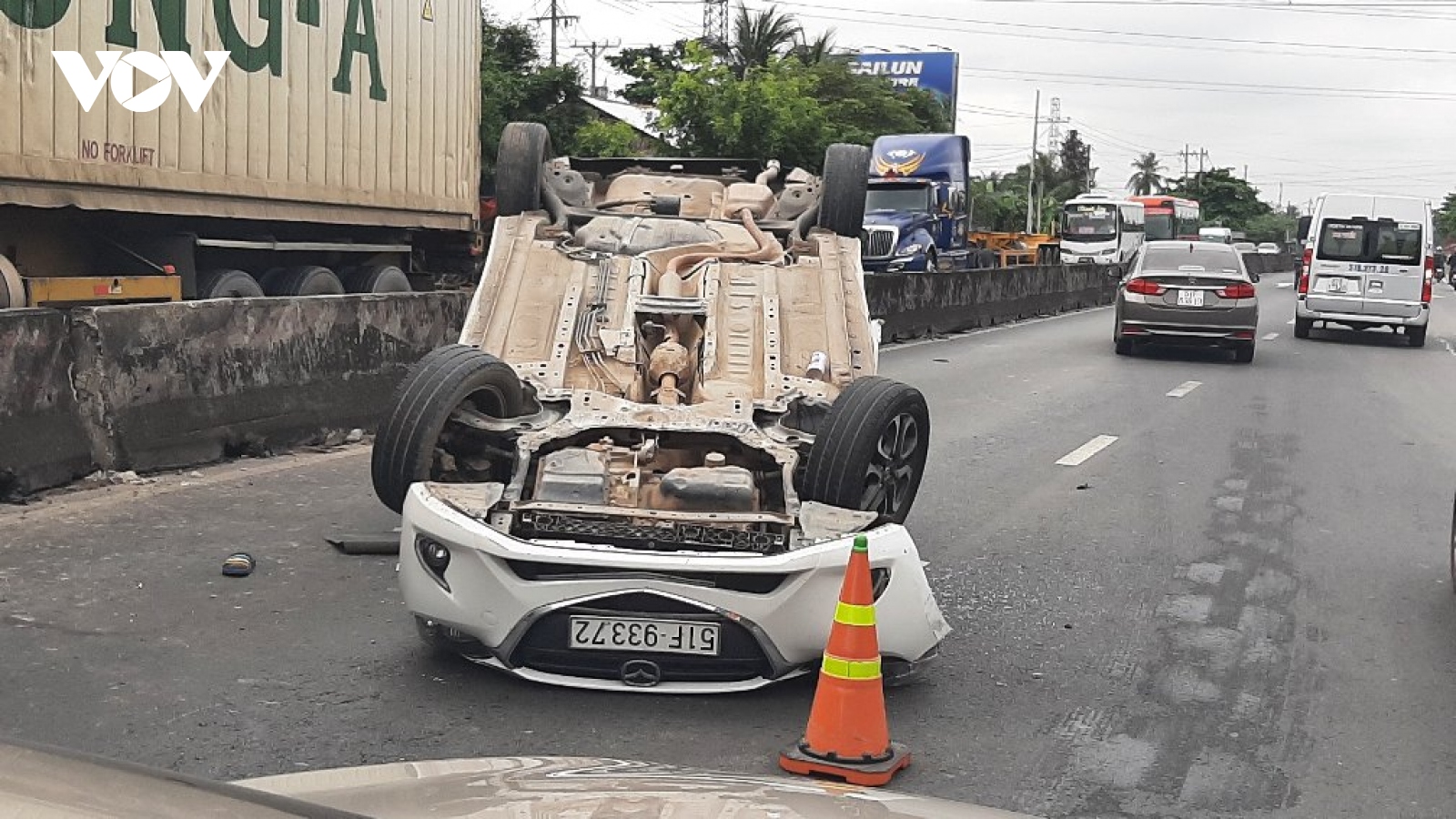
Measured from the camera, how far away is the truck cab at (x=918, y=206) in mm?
31344

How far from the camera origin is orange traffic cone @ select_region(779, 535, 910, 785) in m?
4.47

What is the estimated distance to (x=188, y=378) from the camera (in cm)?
920

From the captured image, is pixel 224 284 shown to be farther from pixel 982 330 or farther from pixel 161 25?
pixel 982 330

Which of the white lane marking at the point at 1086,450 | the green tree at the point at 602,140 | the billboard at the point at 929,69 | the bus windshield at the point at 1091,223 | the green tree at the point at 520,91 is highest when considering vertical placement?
the billboard at the point at 929,69

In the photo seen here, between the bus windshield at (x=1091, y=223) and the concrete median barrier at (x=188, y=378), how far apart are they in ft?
145

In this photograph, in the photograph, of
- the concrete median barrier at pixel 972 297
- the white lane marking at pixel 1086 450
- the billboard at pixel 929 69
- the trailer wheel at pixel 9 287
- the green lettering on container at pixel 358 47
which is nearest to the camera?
the white lane marking at pixel 1086 450

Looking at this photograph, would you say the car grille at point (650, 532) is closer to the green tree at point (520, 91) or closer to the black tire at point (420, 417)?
the black tire at point (420, 417)

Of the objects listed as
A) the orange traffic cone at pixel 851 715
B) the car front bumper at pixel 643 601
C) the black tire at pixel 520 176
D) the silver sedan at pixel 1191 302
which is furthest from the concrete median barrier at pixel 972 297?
the orange traffic cone at pixel 851 715

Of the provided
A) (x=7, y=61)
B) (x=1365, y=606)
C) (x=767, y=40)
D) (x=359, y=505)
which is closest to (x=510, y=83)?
(x=767, y=40)

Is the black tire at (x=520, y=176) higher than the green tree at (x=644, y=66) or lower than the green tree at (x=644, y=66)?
lower

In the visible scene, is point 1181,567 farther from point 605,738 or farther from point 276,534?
point 276,534

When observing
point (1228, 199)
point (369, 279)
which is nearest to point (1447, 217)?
point (1228, 199)

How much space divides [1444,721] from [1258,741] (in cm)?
82

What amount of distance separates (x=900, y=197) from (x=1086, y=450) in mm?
21867
